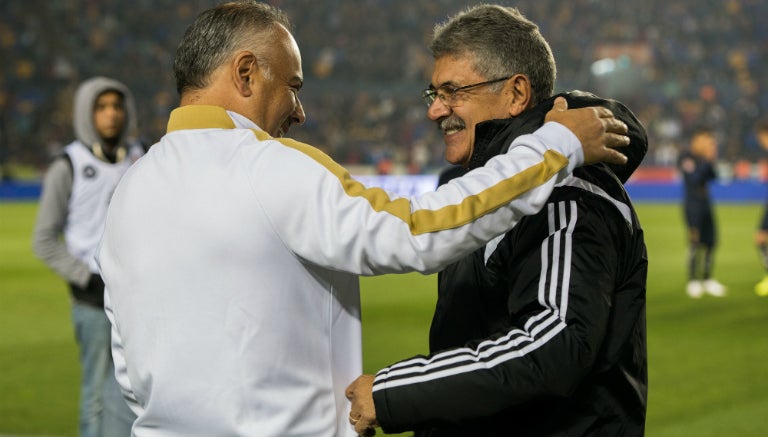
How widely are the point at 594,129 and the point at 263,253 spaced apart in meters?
0.71

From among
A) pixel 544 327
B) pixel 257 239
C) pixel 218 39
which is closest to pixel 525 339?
pixel 544 327

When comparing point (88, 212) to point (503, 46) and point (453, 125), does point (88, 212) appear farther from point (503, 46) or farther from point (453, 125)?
point (503, 46)

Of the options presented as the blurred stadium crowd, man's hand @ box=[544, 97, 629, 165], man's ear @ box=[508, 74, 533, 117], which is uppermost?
the blurred stadium crowd

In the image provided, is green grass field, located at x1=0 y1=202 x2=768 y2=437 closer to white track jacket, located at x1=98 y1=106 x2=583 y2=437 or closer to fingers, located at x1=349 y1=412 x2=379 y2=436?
fingers, located at x1=349 y1=412 x2=379 y2=436

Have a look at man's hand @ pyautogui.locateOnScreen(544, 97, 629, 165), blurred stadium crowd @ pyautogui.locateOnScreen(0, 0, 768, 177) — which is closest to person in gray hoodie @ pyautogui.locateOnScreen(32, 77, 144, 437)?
man's hand @ pyautogui.locateOnScreen(544, 97, 629, 165)

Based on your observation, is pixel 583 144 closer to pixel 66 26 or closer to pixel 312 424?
pixel 312 424

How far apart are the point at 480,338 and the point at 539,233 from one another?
31 cm

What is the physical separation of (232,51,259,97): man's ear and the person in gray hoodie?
10.1 feet

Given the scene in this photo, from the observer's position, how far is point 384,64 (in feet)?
114

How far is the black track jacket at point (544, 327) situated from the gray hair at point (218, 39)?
0.56 meters

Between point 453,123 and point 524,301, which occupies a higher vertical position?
point 453,123

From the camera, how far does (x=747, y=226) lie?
2080cm

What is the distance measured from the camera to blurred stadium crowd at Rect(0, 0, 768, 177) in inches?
1226

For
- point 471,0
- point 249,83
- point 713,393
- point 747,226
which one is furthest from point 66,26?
point 249,83
